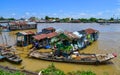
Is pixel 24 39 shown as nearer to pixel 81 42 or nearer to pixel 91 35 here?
pixel 81 42

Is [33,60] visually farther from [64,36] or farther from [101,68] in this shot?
[101,68]

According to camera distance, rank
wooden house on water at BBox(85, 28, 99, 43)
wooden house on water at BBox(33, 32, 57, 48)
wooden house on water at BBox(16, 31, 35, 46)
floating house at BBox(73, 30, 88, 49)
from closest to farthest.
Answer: floating house at BBox(73, 30, 88, 49) → wooden house on water at BBox(33, 32, 57, 48) → wooden house on water at BBox(16, 31, 35, 46) → wooden house on water at BBox(85, 28, 99, 43)

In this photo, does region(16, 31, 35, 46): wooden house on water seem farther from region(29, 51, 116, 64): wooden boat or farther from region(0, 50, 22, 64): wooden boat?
region(29, 51, 116, 64): wooden boat

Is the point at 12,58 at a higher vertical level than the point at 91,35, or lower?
lower

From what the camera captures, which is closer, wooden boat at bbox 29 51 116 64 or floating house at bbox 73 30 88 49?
wooden boat at bbox 29 51 116 64

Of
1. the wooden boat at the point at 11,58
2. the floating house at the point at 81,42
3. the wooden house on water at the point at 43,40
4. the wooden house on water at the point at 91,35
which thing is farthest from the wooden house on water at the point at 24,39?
the wooden house on water at the point at 91,35

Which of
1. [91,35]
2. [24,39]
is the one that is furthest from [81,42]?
[24,39]

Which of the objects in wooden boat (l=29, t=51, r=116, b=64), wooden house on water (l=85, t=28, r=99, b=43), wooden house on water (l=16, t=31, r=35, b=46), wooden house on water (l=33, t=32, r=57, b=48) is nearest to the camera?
wooden boat (l=29, t=51, r=116, b=64)

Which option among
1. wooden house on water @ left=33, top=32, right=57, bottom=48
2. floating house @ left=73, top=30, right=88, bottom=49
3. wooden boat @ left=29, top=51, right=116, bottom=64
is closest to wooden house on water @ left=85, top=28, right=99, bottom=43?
floating house @ left=73, top=30, right=88, bottom=49

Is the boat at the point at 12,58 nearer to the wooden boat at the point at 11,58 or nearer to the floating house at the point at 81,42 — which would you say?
the wooden boat at the point at 11,58

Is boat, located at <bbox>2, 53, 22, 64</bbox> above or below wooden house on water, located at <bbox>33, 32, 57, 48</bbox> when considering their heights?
below

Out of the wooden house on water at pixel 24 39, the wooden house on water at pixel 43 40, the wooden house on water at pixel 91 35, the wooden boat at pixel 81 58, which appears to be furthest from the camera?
the wooden house on water at pixel 91 35
